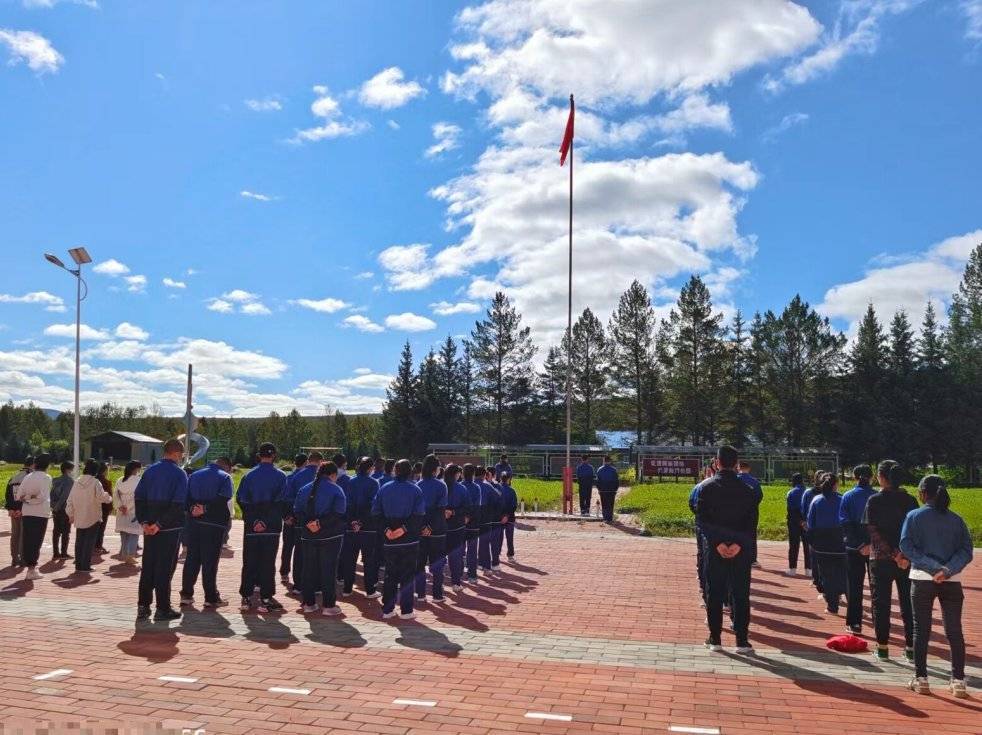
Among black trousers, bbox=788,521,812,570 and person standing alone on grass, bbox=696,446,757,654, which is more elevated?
person standing alone on grass, bbox=696,446,757,654

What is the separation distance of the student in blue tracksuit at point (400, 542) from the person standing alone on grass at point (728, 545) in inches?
133

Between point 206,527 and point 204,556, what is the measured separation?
0.35m

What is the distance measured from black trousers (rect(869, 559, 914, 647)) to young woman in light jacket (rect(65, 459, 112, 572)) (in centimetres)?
1125

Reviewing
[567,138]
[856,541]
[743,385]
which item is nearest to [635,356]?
[743,385]

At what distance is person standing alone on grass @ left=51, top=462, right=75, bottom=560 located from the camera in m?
13.3

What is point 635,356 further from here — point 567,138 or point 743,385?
point 567,138

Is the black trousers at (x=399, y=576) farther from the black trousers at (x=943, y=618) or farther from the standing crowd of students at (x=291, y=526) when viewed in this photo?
the black trousers at (x=943, y=618)

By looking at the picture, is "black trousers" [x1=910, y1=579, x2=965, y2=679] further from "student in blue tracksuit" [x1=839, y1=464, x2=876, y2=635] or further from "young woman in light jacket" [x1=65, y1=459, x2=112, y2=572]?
"young woman in light jacket" [x1=65, y1=459, x2=112, y2=572]

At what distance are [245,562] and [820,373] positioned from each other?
195 feet

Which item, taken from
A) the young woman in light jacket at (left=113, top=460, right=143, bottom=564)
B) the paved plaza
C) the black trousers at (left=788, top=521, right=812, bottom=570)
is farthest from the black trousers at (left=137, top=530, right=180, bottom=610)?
the black trousers at (left=788, top=521, right=812, bottom=570)

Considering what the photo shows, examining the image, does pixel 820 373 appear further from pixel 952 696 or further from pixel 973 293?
pixel 952 696

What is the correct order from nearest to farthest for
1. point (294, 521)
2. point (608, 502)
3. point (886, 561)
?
point (886, 561), point (294, 521), point (608, 502)

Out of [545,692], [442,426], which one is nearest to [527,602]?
[545,692]

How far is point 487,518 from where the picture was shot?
13078 millimetres
